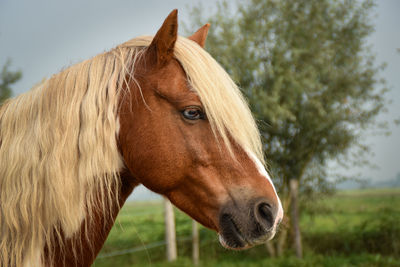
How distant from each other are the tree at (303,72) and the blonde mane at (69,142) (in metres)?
5.97

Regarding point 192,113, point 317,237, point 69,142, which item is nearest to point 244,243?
point 192,113

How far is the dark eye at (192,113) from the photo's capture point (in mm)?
1679

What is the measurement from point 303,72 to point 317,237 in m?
3.97

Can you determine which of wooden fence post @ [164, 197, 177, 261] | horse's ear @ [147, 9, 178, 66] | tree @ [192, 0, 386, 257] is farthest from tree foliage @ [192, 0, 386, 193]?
horse's ear @ [147, 9, 178, 66]

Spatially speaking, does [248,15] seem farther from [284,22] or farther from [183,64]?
[183,64]

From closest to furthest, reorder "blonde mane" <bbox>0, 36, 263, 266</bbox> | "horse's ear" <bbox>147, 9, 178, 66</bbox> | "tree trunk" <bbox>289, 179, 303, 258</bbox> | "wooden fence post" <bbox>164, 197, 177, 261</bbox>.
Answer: "blonde mane" <bbox>0, 36, 263, 266</bbox>, "horse's ear" <bbox>147, 9, 178, 66</bbox>, "tree trunk" <bbox>289, 179, 303, 258</bbox>, "wooden fence post" <bbox>164, 197, 177, 261</bbox>

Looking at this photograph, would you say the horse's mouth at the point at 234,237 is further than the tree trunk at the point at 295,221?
No

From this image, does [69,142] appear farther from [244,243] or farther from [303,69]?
[303,69]

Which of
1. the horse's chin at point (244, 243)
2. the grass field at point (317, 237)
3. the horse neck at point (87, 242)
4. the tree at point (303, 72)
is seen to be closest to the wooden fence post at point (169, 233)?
the grass field at point (317, 237)

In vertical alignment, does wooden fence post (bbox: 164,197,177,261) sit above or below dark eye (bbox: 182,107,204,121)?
below

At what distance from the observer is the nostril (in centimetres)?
158

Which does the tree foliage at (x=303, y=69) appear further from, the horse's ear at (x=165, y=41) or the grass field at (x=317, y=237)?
the horse's ear at (x=165, y=41)

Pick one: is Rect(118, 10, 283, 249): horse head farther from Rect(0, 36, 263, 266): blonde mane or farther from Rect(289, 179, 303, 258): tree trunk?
Rect(289, 179, 303, 258): tree trunk

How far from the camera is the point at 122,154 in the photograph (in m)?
1.72
